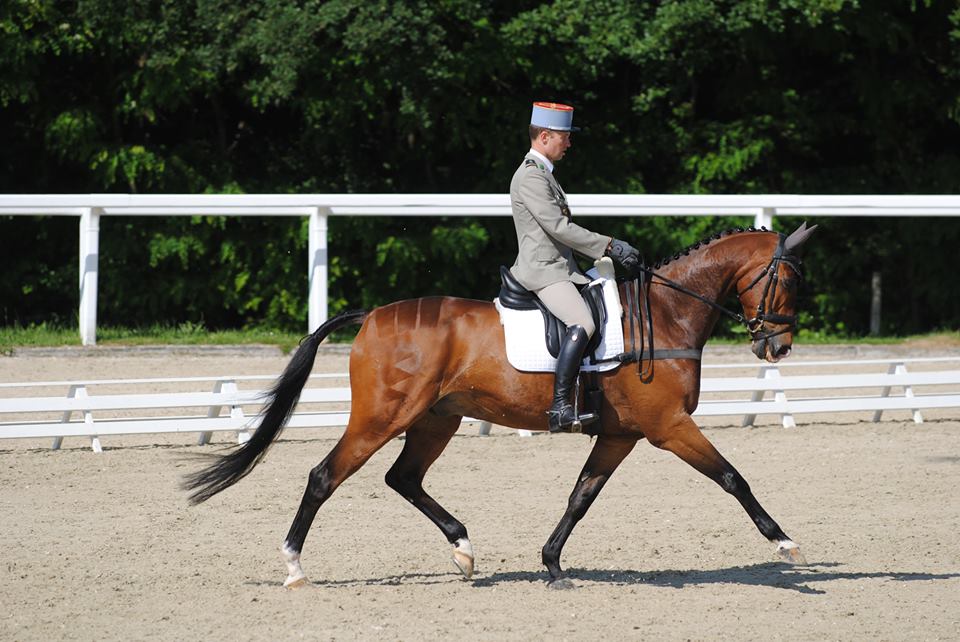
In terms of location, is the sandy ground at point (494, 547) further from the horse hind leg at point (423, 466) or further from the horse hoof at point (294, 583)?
the horse hind leg at point (423, 466)

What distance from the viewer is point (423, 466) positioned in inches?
302

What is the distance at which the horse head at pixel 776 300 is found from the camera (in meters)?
7.35

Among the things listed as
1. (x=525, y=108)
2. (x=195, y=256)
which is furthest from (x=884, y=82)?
(x=195, y=256)

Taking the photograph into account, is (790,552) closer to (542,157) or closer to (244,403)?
(542,157)

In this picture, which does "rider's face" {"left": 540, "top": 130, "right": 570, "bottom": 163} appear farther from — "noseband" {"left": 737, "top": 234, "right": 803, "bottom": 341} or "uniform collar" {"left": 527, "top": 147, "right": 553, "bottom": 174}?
"noseband" {"left": 737, "top": 234, "right": 803, "bottom": 341}

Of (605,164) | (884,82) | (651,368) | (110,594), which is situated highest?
(884,82)

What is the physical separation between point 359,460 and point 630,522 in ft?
8.71

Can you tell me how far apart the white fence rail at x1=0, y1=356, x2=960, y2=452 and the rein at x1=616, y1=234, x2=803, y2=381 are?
459cm

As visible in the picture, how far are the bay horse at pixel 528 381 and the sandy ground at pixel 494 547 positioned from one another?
446 millimetres

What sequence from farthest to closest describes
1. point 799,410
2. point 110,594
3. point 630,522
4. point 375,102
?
1. point 375,102
2. point 799,410
3. point 630,522
4. point 110,594

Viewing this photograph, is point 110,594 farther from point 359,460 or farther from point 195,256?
point 195,256

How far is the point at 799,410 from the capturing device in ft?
45.5

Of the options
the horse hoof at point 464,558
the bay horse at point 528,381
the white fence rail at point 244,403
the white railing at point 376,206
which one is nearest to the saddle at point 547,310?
the bay horse at point 528,381

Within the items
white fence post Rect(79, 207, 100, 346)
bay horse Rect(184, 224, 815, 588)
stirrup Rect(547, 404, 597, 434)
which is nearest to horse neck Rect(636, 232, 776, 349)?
bay horse Rect(184, 224, 815, 588)
